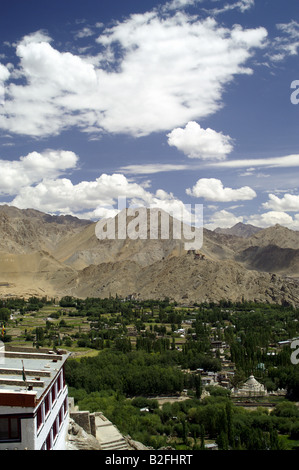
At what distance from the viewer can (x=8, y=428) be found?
12719 millimetres

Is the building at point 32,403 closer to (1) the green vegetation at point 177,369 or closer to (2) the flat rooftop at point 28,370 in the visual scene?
(2) the flat rooftop at point 28,370

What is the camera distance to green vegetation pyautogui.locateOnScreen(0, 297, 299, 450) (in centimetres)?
3241

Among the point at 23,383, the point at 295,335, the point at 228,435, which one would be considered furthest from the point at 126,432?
the point at 295,335

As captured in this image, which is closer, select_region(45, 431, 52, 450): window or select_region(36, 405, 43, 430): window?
select_region(36, 405, 43, 430): window

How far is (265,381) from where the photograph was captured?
4853 cm

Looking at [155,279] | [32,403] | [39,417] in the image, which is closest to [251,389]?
[39,417]

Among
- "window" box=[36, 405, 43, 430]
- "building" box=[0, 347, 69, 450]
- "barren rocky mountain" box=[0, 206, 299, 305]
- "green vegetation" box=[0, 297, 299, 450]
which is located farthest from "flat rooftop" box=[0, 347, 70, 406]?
"barren rocky mountain" box=[0, 206, 299, 305]

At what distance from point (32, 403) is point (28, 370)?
2.70 meters

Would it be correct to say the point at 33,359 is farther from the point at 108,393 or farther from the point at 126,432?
the point at 108,393

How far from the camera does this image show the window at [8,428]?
1270 cm

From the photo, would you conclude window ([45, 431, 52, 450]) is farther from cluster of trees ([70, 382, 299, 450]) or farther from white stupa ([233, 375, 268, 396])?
white stupa ([233, 375, 268, 396])

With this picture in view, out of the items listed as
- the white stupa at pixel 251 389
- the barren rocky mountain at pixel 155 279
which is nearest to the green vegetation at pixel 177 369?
the white stupa at pixel 251 389

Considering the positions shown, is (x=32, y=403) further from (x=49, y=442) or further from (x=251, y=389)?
(x=251, y=389)
